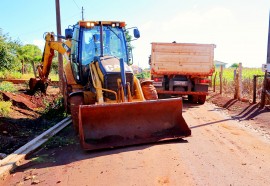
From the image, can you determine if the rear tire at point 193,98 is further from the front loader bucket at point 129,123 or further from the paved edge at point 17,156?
the paved edge at point 17,156

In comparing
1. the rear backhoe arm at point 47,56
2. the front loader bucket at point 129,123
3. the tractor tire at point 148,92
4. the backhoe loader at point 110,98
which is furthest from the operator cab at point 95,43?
the front loader bucket at point 129,123

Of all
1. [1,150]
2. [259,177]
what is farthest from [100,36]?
[259,177]

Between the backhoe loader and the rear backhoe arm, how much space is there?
0.27 meters

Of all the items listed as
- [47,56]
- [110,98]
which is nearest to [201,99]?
[47,56]

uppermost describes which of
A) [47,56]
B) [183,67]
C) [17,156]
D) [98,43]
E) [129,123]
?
[98,43]

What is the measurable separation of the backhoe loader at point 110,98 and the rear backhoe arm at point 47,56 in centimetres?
27

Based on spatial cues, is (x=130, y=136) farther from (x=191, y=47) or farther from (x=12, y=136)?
(x=191, y=47)

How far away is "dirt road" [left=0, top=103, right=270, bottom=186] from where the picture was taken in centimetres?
437

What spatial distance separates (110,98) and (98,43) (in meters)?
1.76

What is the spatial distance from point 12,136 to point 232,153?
16.6ft

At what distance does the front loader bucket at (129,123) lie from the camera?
607 centimetres

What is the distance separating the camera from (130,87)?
734cm

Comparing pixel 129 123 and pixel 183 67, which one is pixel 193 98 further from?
pixel 129 123

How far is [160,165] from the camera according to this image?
4.88 metres
